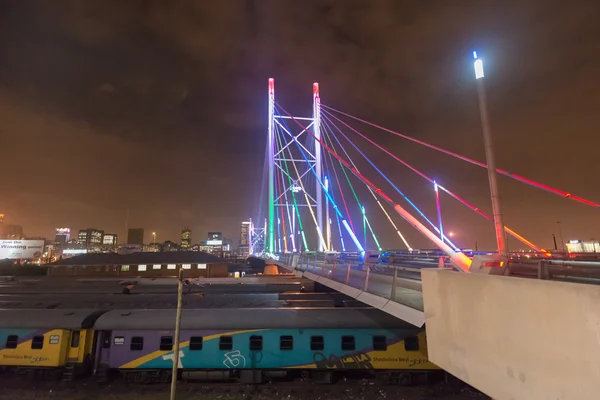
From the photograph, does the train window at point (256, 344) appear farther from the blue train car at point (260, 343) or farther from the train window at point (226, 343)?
the train window at point (226, 343)

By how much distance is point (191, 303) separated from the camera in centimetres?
1661

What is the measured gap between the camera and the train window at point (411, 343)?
43.9 ft

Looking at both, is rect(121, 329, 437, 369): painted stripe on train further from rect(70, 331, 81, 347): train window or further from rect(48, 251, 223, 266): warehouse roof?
rect(48, 251, 223, 266): warehouse roof

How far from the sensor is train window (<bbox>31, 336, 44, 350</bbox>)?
1394 centimetres

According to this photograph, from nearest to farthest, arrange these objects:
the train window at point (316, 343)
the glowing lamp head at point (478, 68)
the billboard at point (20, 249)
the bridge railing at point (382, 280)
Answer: the glowing lamp head at point (478, 68), the bridge railing at point (382, 280), the train window at point (316, 343), the billboard at point (20, 249)

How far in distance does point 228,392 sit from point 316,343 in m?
3.77

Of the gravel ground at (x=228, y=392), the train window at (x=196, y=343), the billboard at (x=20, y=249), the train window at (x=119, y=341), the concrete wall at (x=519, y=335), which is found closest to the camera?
the concrete wall at (x=519, y=335)

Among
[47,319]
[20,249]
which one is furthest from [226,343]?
[20,249]

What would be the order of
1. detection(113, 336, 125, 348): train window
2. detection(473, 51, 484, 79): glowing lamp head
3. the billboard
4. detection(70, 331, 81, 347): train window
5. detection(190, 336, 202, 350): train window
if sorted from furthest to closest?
the billboard
detection(70, 331, 81, 347): train window
detection(113, 336, 125, 348): train window
detection(190, 336, 202, 350): train window
detection(473, 51, 484, 79): glowing lamp head

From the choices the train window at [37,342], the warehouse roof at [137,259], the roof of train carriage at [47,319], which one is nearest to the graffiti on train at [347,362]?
the roof of train carriage at [47,319]

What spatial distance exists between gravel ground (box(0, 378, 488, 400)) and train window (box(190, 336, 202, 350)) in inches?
56.3

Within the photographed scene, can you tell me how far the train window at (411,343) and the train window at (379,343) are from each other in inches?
31.0

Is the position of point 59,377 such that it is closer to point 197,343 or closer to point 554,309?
point 197,343

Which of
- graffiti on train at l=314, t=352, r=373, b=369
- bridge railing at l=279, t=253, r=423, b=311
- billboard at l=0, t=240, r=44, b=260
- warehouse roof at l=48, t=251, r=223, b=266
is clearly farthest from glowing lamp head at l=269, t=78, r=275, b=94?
billboard at l=0, t=240, r=44, b=260
